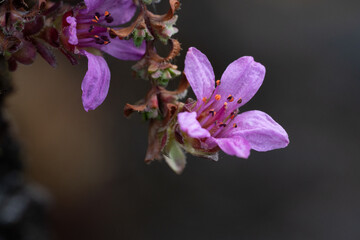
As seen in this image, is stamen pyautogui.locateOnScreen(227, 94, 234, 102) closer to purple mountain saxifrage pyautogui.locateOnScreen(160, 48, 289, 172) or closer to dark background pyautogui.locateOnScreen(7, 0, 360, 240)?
purple mountain saxifrage pyautogui.locateOnScreen(160, 48, 289, 172)

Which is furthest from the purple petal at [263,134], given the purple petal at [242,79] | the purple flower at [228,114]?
the purple petal at [242,79]

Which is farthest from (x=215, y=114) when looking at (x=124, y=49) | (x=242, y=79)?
(x=124, y=49)

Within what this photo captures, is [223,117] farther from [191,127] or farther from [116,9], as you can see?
[116,9]

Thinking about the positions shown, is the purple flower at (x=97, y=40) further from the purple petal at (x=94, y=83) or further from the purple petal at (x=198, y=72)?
the purple petal at (x=198, y=72)

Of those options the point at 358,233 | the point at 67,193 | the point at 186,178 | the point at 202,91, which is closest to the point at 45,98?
the point at 67,193

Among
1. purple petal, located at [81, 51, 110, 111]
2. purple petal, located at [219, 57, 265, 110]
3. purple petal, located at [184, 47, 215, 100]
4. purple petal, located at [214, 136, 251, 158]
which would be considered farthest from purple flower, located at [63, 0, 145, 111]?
purple petal, located at [214, 136, 251, 158]
